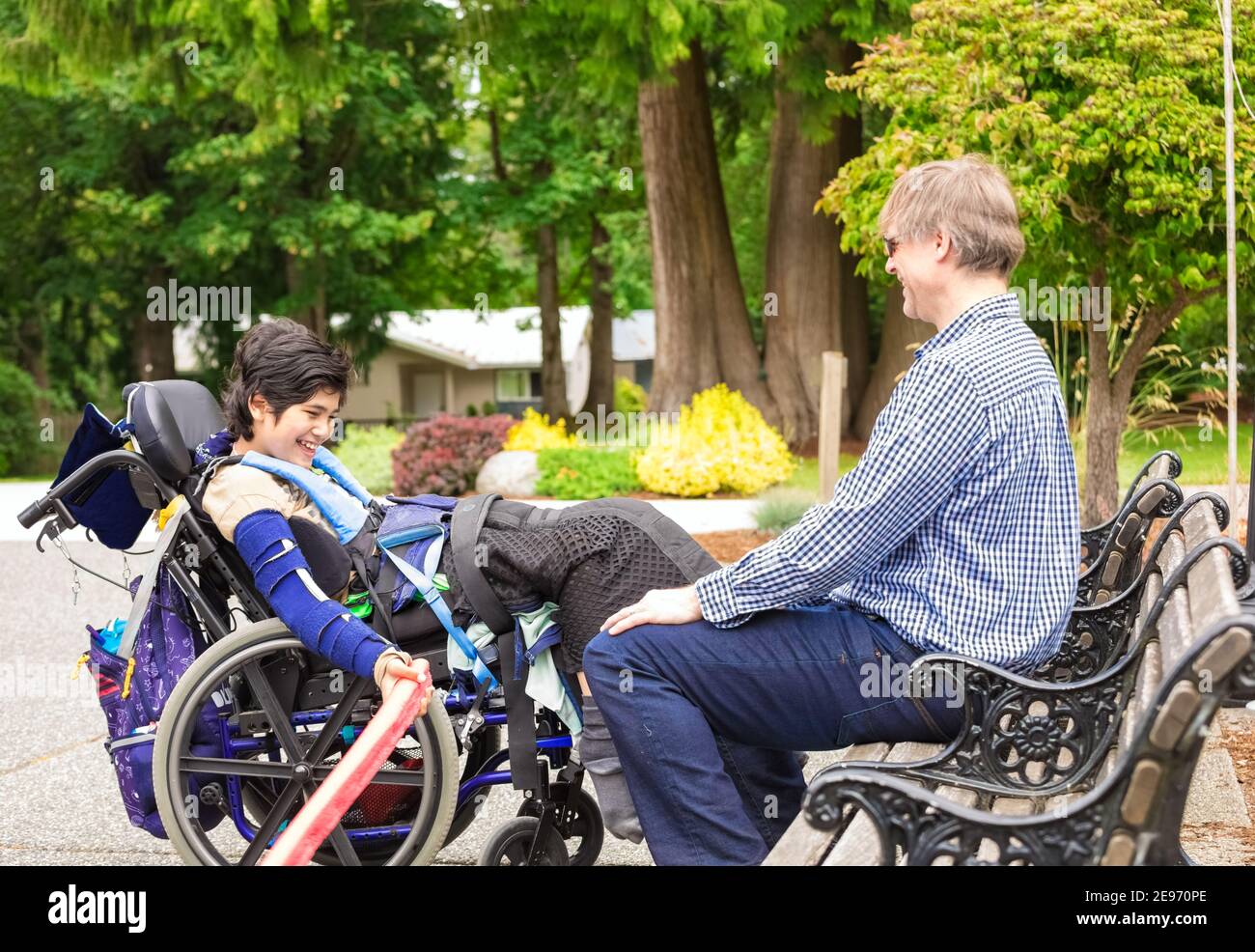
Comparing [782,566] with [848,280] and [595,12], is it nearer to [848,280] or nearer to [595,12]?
[595,12]

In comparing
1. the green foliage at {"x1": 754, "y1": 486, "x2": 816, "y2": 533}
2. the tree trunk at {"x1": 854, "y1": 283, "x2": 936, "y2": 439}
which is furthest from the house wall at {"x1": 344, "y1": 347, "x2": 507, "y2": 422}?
the green foliage at {"x1": 754, "y1": 486, "x2": 816, "y2": 533}

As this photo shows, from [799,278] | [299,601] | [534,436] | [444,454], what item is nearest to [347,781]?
[299,601]

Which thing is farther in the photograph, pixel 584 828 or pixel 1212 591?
pixel 584 828

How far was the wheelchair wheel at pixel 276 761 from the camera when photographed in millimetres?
3375

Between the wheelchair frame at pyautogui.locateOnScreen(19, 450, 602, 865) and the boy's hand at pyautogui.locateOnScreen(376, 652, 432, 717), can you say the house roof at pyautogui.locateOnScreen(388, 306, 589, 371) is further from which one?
the boy's hand at pyautogui.locateOnScreen(376, 652, 432, 717)

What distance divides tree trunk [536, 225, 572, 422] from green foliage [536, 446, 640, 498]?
15070 millimetres

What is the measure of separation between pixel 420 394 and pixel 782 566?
51945 millimetres

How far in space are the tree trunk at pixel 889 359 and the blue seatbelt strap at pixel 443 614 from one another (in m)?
15.0

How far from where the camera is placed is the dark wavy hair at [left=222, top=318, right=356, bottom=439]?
3619 mm

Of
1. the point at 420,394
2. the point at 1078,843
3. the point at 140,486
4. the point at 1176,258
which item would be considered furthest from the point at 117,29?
the point at 420,394

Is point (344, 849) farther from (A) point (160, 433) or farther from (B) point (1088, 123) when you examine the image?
(B) point (1088, 123)

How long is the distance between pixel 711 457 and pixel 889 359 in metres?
5.71

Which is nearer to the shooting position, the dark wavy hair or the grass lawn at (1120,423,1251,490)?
the dark wavy hair

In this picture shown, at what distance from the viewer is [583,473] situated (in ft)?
47.4
